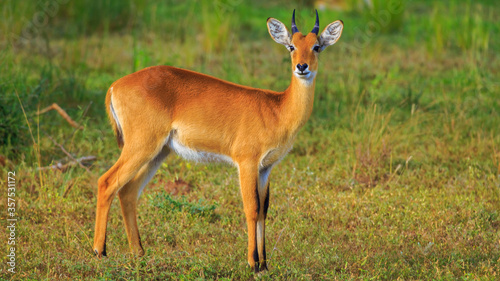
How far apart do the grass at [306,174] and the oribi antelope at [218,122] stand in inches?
18.6

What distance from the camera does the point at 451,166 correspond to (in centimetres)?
615

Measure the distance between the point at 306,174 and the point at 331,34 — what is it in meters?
2.06

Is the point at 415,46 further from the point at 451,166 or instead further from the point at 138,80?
the point at 138,80

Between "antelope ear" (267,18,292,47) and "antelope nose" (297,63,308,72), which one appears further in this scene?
"antelope ear" (267,18,292,47)

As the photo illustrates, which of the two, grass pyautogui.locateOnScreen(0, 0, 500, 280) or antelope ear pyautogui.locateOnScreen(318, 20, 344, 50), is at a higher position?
antelope ear pyautogui.locateOnScreen(318, 20, 344, 50)

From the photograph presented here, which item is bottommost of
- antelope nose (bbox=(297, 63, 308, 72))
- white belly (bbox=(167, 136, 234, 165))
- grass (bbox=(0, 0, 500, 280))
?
grass (bbox=(0, 0, 500, 280))

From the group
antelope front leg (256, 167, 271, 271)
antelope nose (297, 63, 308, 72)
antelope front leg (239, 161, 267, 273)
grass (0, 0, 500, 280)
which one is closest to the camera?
antelope nose (297, 63, 308, 72)

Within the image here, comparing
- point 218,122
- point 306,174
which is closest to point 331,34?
point 218,122

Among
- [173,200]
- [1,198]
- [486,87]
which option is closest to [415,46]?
Result: [486,87]

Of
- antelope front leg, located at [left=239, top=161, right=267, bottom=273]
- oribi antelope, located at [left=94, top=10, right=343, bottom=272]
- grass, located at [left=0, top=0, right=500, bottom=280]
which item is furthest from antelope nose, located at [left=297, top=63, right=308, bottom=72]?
grass, located at [left=0, top=0, right=500, bottom=280]

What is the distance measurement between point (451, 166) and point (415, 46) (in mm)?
4662

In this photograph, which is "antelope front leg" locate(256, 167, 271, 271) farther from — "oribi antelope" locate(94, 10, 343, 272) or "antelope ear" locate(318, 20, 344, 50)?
"antelope ear" locate(318, 20, 344, 50)

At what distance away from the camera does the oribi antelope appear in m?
4.12

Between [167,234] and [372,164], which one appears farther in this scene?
[372,164]
